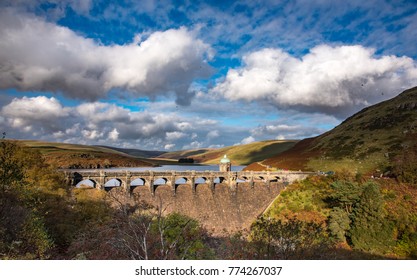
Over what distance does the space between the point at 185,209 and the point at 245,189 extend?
61.4 ft

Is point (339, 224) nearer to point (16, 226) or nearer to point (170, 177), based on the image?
point (170, 177)

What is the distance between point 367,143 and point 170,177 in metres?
68.0

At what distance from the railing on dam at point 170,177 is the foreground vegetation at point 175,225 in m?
4.03

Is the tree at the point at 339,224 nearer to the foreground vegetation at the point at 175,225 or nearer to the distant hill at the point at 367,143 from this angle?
the foreground vegetation at the point at 175,225

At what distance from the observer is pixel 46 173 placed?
3884 cm

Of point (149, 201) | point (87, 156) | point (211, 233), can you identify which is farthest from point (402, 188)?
point (87, 156)

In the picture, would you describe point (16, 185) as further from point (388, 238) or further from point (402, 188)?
point (402, 188)

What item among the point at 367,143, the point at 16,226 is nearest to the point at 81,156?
the point at 16,226

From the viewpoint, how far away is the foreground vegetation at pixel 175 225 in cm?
1995

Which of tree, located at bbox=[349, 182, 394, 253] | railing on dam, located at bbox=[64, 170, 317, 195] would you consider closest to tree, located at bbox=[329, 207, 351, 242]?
tree, located at bbox=[349, 182, 394, 253]

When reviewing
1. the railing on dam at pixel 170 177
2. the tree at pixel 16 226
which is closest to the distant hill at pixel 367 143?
the railing on dam at pixel 170 177

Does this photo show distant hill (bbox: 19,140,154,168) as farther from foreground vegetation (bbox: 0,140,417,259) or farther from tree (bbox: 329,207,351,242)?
tree (bbox: 329,207,351,242)
